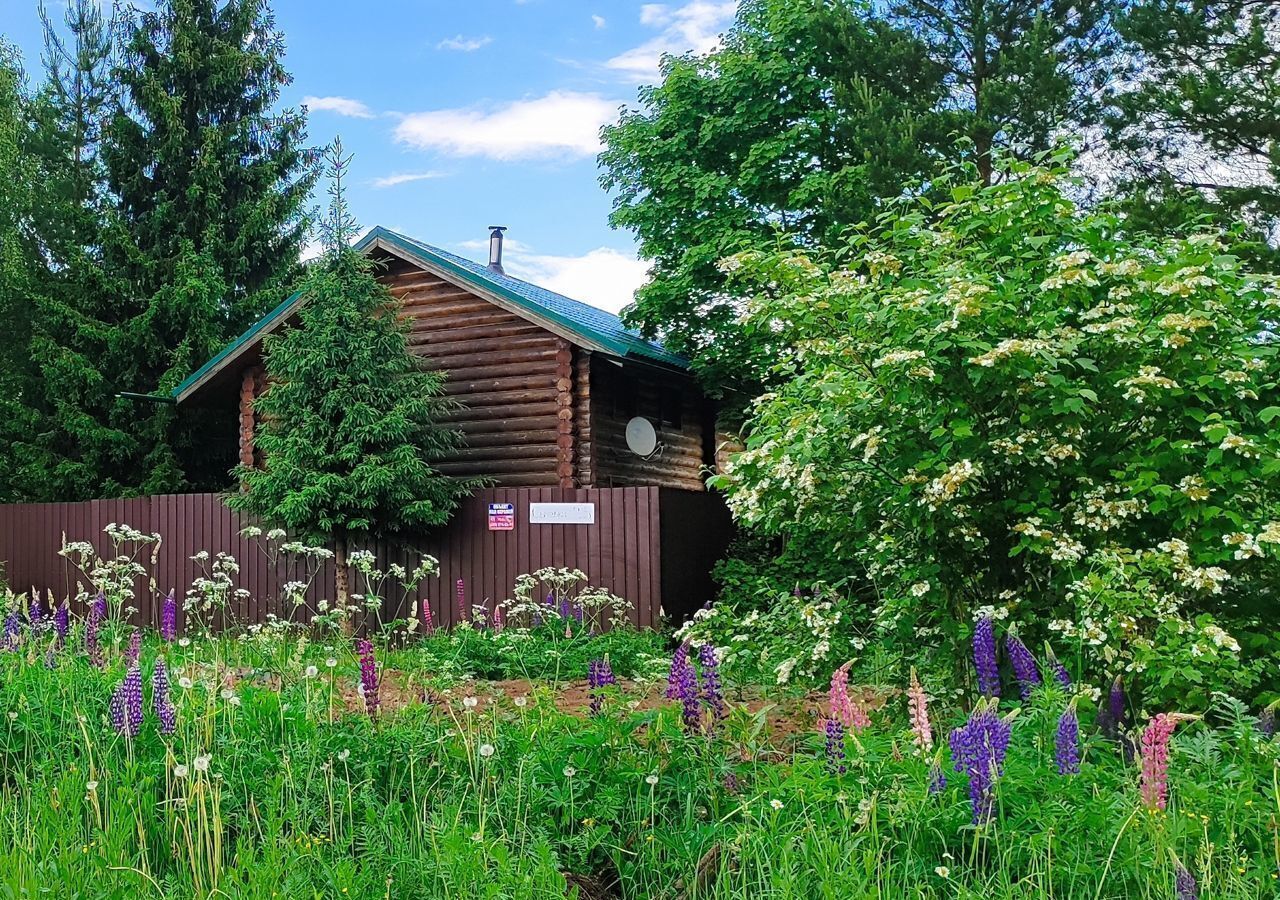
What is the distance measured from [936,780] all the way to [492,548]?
10.4 meters

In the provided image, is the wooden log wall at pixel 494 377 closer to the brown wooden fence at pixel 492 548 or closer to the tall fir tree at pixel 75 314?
the brown wooden fence at pixel 492 548

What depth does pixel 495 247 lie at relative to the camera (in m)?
24.1

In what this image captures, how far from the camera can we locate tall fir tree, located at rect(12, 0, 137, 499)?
876 inches

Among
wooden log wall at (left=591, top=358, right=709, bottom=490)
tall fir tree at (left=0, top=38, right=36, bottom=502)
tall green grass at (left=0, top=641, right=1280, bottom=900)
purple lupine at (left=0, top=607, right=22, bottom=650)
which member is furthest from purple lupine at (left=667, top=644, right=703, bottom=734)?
tall fir tree at (left=0, top=38, right=36, bottom=502)

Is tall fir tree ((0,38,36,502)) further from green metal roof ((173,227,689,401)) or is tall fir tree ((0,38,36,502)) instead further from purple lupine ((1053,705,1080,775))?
purple lupine ((1053,705,1080,775))

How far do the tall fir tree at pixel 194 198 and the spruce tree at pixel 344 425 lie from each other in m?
9.42

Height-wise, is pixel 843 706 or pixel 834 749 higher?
pixel 843 706

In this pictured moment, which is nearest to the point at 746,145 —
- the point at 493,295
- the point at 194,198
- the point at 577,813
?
the point at 493,295

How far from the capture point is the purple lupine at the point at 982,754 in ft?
10.3

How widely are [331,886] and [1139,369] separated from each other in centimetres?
390

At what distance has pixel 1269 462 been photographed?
457 cm

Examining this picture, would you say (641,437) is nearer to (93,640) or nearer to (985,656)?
(93,640)

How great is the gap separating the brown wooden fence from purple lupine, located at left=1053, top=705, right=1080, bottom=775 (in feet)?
28.7

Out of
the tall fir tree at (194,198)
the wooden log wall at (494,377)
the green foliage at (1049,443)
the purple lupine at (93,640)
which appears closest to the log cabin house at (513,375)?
the wooden log wall at (494,377)
